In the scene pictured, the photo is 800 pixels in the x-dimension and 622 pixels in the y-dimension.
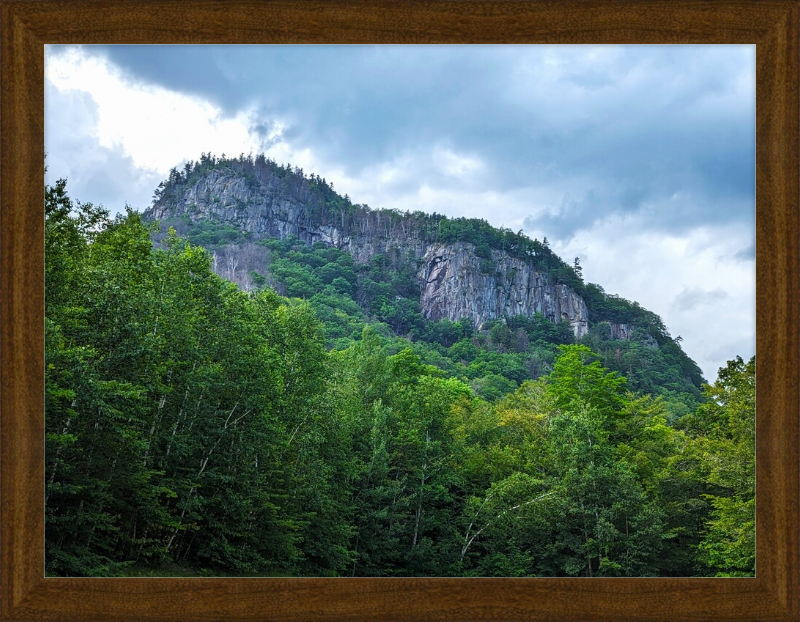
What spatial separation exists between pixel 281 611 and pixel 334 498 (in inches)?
222

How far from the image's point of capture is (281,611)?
1.92 metres

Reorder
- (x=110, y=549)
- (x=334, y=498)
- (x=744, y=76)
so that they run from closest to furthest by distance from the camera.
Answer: (x=744, y=76) → (x=110, y=549) → (x=334, y=498)

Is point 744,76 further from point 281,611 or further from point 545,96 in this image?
point 281,611

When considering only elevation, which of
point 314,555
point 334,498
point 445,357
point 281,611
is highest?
point 445,357

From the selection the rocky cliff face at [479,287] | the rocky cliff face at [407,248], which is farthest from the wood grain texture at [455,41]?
the rocky cliff face at [479,287]

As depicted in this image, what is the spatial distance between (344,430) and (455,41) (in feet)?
20.3

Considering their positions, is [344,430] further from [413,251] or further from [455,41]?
[455,41]

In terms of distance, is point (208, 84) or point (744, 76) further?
point (208, 84)

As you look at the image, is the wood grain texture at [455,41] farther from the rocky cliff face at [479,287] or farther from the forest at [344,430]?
the rocky cliff face at [479,287]

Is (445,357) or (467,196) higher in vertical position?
(467,196)

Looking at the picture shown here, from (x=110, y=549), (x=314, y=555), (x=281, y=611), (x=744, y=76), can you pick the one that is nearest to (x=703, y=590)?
(x=281, y=611)

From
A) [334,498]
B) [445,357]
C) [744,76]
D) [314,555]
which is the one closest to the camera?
[744,76]

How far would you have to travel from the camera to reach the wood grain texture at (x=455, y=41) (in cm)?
193

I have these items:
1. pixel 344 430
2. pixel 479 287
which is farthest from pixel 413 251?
pixel 344 430
